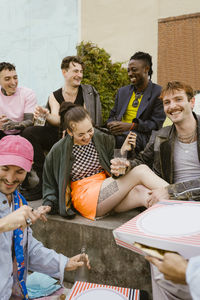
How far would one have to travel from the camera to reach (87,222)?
257cm

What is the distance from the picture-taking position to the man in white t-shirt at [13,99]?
385 cm

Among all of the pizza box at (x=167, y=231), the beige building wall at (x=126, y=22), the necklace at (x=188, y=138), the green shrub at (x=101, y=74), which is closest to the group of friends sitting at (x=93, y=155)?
the necklace at (x=188, y=138)

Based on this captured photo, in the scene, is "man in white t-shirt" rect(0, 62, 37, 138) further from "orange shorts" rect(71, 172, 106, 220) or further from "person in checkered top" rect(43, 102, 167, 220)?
"orange shorts" rect(71, 172, 106, 220)

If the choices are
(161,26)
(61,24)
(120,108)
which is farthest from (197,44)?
(61,24)

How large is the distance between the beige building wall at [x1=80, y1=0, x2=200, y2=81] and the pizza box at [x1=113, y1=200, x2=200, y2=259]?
4947mm

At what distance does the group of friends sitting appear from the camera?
5.43ft

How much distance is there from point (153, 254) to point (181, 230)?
16 cm

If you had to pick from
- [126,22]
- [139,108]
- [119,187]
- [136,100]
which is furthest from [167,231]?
[126,22]

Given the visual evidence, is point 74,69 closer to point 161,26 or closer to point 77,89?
point 77,89

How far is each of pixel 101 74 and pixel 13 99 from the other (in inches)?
75.7

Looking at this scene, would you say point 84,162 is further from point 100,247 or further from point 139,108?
point 139,108

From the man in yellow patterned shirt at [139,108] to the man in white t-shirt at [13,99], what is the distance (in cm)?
119

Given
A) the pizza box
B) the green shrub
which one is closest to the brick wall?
the green shrub

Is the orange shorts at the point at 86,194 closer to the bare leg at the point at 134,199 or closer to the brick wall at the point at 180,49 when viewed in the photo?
the bare leg at the point at 134,199
